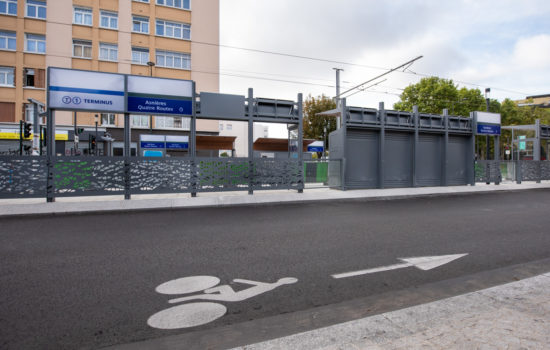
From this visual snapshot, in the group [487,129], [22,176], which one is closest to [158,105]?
[22,176]

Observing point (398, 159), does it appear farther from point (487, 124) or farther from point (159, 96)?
point (159, 96)

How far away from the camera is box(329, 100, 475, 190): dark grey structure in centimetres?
1580

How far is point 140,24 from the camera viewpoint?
2848 centimetres

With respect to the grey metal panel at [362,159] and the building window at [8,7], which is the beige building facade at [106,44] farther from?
the grey metal panel at [362,159]

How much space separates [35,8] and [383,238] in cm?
3373

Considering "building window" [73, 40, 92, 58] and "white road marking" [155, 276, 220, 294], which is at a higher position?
"building window" [73, 40, 92, 58]

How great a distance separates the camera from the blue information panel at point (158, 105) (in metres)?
11.7

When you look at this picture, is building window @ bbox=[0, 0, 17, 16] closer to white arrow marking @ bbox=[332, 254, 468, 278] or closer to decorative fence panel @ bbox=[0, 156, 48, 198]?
decorative fence panel @ bbox=[0, 156, 48, 198]

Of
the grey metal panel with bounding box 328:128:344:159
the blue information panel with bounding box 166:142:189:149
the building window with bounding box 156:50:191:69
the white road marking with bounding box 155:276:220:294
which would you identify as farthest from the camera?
the building window with bounding box 156:50:191:69

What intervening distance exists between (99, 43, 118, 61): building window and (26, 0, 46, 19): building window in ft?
16.1

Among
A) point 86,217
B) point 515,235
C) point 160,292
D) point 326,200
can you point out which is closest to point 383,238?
point 515,235

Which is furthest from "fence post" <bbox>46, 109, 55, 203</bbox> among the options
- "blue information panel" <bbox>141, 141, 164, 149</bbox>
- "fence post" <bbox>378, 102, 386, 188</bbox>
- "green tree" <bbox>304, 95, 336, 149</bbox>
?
"green tree" <bbox>304, 95, 336, 149</bbox>

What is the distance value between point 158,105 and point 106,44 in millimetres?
20866

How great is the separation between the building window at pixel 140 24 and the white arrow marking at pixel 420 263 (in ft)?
103
